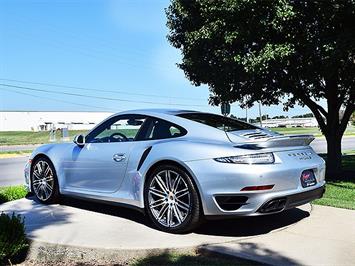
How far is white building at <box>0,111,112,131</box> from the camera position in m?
75.9

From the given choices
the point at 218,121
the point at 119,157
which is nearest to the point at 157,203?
the point at 119,157

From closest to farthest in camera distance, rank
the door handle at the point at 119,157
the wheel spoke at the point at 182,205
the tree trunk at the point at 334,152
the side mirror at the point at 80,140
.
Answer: the wheel spoke at the point at 182,205
the door handle at the point at 119,157
the side mirror at the point at 80,140
the tree trunk at the point at 334,152

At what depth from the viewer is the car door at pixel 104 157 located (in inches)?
230

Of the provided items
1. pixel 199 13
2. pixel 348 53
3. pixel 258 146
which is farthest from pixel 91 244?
pixel 199 13

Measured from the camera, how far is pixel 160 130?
5684mm

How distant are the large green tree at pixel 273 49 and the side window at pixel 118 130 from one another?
3.51 metres

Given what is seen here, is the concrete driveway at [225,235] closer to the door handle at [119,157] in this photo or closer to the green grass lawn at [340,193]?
the green grass lawn at [340,193]

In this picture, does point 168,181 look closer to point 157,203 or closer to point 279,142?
point 157,203

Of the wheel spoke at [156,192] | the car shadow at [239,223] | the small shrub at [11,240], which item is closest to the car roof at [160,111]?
the wheel spoke at [156,192]

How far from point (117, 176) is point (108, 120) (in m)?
0.91

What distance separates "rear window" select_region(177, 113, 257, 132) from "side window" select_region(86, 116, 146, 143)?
0.61m

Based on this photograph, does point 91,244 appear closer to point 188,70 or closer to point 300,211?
point 300,211

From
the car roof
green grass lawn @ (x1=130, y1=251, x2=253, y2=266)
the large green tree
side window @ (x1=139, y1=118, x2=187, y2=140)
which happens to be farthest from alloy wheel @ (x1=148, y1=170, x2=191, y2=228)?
the large green tree

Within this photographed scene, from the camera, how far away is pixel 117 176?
5832 mm
